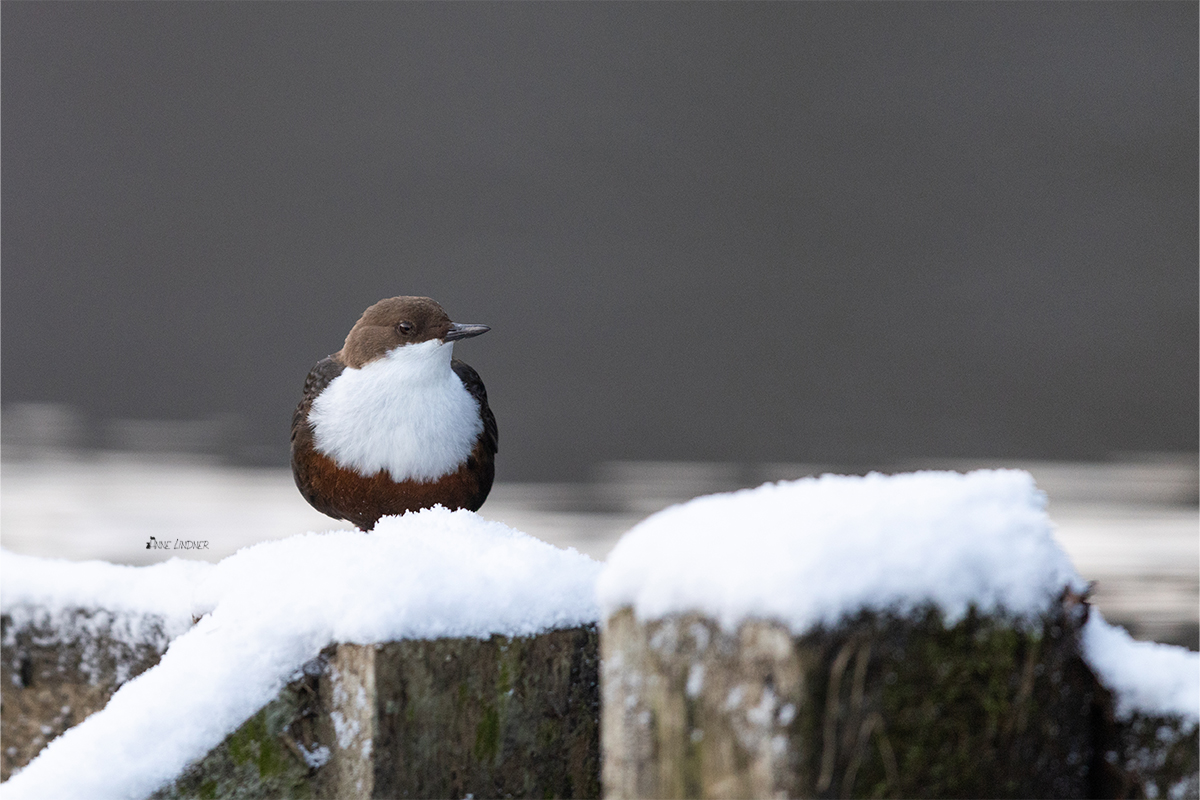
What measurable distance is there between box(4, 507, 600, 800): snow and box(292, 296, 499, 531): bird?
5.63 ft

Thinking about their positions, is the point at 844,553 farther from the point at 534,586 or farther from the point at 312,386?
the point at 312,386

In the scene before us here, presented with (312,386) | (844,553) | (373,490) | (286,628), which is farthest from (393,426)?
(844,553)

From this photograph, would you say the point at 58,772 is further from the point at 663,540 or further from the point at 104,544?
the point at 104,544

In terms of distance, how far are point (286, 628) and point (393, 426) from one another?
2046mm

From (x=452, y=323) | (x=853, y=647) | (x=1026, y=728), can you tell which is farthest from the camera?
(x=452, y=323)

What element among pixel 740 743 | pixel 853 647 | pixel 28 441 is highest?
pixel 28 441

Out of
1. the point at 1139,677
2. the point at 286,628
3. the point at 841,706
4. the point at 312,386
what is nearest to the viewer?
the point at 841,706

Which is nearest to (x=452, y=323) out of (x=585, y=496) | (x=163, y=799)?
(x=163, y=799)

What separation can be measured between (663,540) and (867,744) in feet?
1.46

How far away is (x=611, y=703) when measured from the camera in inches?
79.3

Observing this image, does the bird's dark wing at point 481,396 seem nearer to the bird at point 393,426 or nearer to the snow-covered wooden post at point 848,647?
the bird at point 393,426

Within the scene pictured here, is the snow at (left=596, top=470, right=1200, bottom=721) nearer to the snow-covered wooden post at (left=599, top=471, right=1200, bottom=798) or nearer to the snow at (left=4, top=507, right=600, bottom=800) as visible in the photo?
the snow-covered wooden post at (left=599, top=471, right=1200, bottom=798)

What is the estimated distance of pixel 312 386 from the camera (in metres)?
5.21

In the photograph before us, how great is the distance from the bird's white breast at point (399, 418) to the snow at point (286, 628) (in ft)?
5.60
